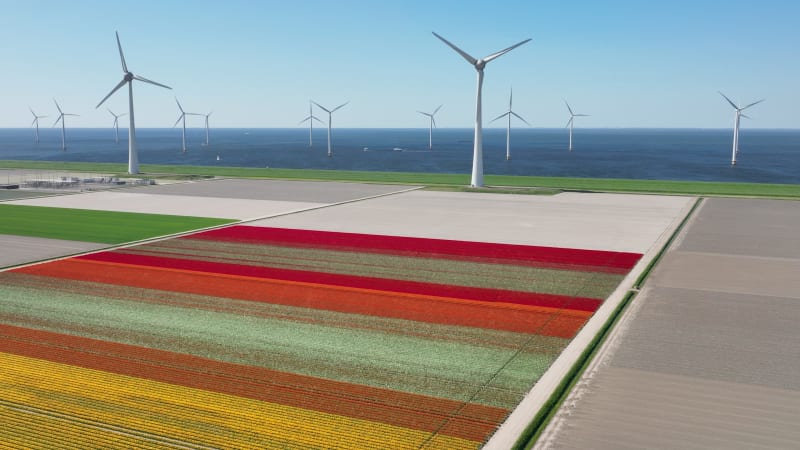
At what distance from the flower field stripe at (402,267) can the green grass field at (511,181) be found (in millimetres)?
43111

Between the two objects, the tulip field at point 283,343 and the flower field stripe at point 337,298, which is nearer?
the tulip field at point 283,343

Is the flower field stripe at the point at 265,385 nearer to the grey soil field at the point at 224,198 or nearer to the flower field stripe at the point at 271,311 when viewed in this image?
the flower field stripe at the point at 271,311

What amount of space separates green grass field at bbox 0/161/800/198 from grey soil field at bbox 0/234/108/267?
49597 millimetres

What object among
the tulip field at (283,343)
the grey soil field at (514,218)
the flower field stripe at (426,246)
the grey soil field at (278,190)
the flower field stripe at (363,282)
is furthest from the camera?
the grey soil field at (278,190)

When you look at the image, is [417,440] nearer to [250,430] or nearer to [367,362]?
[250,430]

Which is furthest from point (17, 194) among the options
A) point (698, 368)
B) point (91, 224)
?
point (698, 368)

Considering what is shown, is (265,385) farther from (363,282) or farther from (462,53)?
(462,53)

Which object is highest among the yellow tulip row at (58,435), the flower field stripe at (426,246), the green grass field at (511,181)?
the green grass field at (511,181)

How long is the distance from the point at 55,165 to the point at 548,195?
8624cm

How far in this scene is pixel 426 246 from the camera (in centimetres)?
4272

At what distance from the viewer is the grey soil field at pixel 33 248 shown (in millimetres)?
37812

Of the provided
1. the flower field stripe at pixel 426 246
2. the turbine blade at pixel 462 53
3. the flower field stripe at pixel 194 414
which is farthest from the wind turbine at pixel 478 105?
the flower field stripe at pixel 194 414

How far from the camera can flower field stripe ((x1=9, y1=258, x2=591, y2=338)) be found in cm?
2658

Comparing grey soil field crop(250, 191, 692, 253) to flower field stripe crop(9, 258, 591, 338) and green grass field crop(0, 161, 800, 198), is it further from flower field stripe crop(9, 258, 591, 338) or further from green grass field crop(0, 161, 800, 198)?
flower field stripe crop(9, 258, 591, 338)
